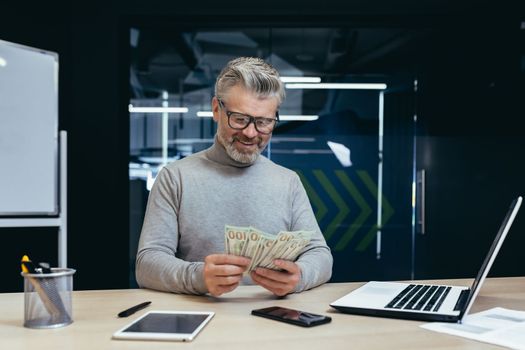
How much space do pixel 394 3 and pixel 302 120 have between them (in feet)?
3.73

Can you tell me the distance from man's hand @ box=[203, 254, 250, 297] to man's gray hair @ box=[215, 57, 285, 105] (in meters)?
0.70

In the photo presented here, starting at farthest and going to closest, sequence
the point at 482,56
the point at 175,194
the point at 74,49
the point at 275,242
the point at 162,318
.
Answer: the point at 482,56, the point at 74,49, the point at 175,194, the point at 275,242, the point at 162,318

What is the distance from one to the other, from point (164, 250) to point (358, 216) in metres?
2.87

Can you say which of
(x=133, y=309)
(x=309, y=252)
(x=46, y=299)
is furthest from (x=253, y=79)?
(x=46, y=299)

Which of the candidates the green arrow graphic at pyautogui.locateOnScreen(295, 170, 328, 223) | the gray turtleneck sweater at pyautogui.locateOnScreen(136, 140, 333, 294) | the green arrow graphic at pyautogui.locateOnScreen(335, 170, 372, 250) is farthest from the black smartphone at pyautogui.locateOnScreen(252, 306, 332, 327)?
the green arrow graphic at pyautogui.locateOnScreen(335, 170, 372, 250)

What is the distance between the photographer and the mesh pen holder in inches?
45.0

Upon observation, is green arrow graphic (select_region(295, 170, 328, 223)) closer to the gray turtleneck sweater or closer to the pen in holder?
the gray turtleneck sweater

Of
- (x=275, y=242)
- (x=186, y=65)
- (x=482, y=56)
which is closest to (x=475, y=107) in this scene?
(x=482, y=56)

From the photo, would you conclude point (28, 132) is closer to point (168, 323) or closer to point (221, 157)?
point (221, 157)

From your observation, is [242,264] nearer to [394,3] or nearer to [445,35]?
[394,3]

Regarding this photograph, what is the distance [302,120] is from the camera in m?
4.34

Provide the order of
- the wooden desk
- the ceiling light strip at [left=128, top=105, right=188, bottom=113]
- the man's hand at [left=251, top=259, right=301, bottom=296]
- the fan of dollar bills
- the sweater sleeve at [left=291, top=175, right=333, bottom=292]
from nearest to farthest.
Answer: the wooden desk
the fan of dollar bills
the man's hand at [left=251, top=259, right=301, bottom=296]
the sweater sleeve at [left=291, top=175, right=333, bottom=292]
the ceiling light strip at [left=128, top=105, right=188, bottom=113]

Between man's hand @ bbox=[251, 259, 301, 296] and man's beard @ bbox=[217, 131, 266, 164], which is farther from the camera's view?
man's beard @ bbox=[217, 131, 266, 164]

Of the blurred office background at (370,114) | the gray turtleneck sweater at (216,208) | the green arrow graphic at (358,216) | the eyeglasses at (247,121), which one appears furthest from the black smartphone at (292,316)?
the green arrow graphic at (358,216)
